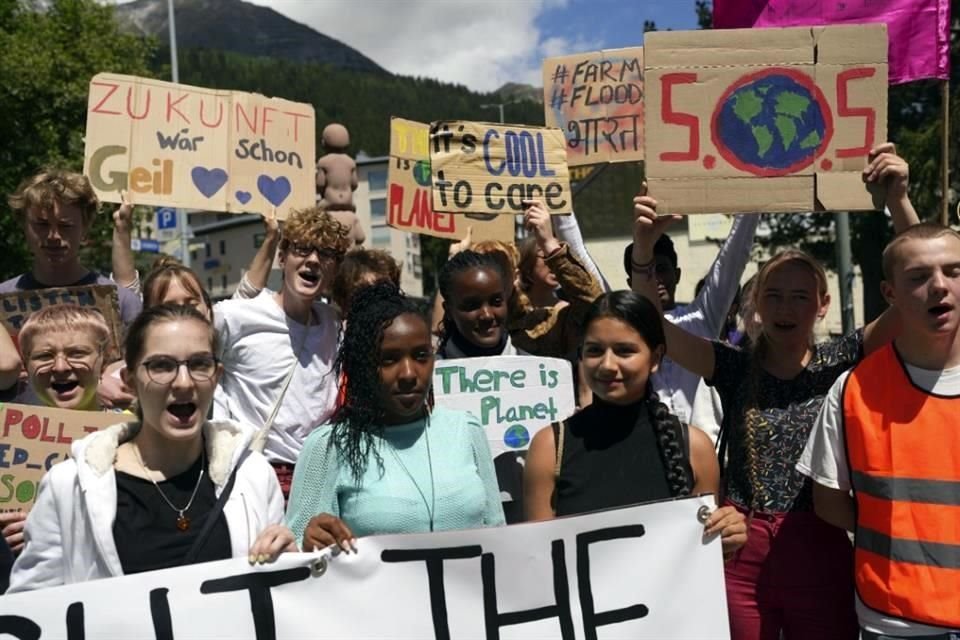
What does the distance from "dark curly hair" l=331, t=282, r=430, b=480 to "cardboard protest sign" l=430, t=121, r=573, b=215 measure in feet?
7.57

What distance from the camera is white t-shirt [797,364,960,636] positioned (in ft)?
10.0

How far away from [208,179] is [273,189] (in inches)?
13.4

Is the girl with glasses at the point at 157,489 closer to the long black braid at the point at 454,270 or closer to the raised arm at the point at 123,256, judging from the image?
the long black braid at the point at 454,270

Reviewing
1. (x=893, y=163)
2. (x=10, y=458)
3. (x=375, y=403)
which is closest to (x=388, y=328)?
(x=375, y=403)

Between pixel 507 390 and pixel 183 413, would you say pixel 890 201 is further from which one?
pixel 183 413

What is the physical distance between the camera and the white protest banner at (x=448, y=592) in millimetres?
2834

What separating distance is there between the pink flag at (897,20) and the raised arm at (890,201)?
84 cm

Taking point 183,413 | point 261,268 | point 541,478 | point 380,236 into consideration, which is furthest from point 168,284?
point 380,236

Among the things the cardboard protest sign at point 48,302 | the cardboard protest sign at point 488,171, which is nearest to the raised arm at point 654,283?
the cardboard protest sign at point 488,171

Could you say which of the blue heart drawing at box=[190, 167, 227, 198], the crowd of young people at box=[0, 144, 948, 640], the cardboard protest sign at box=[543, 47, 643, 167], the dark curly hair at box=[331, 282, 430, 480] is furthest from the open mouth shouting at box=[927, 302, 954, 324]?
the blue heart drawing at box=[190, 167, 227, 198]

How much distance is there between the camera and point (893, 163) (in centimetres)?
370

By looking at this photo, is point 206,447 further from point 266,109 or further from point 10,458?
point 266,109

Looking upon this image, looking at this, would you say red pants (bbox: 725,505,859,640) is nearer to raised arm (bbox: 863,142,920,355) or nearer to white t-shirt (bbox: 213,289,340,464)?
raised arm (bbox: 863,142,920,355)

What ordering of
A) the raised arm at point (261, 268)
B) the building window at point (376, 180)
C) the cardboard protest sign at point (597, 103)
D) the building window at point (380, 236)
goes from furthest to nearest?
the building window at point (376, 180)
the building window at point (380, 236)
the cardboard protest sign at point (597, 103)
the raised arm at point (261, 268)
